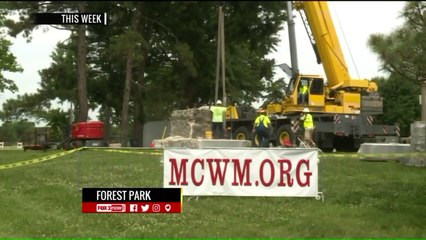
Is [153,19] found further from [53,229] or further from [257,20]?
[53,229]

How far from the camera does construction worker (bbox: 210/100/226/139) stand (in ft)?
65.5

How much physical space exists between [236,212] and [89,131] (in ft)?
29.4

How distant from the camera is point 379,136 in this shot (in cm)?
1942

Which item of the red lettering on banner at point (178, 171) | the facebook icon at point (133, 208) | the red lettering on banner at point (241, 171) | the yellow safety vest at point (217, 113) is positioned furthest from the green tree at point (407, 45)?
the yellow safety vest at point (217, 113)

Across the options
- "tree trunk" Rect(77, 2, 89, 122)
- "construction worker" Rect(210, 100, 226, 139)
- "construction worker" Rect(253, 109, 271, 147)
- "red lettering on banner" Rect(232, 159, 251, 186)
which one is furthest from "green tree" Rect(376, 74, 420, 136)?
"red lettering on banner" Rect(232, 159, 251, 186)

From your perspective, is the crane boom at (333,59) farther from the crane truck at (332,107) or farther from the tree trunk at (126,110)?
the tree trunk at (126,110)

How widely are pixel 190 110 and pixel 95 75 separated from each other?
26.6 ft

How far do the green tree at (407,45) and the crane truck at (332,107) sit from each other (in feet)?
30.2

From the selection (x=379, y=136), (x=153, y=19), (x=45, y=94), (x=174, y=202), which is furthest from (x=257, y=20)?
(x=379, y=136)

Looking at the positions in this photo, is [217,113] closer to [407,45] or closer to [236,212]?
[236,212]

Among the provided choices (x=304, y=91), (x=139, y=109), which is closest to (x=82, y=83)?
(x=139, y=109)

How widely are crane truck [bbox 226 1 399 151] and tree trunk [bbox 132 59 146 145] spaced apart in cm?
644

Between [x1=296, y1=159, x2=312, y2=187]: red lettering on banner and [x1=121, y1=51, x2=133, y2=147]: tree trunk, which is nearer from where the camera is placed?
[x1=296, y1=159, x2=312, y2=187]: red lettering on banner

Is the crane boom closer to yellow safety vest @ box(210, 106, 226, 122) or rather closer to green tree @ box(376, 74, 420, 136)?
green tree @ box(376, 74, 420, 136)
